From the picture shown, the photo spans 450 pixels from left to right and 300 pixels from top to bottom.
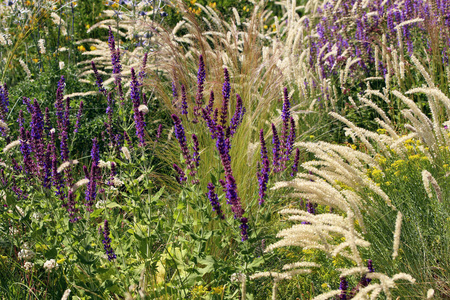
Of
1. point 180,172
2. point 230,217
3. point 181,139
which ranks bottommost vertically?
point 230,217

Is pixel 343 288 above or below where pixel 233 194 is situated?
below

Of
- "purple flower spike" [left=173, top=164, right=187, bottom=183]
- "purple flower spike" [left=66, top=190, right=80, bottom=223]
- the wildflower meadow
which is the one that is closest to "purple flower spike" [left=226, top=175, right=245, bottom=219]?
the wildflower meadow

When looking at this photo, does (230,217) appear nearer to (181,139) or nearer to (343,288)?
(181,139)

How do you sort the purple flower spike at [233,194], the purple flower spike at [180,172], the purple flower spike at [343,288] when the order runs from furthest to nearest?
the purple flower spike at [180,172] → the purple flower spike at [233,194] → the purple flower spike at [343,288]

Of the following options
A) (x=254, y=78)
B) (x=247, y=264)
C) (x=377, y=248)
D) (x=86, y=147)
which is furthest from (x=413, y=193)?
(x=86, y=147)

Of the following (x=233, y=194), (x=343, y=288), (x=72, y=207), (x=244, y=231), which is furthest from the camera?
(x=72, y=207)

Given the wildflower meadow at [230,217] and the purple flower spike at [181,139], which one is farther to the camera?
the purple flower spike at [181,139]

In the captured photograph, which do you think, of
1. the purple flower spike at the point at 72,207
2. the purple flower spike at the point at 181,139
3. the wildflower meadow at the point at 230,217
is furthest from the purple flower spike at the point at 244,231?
the purple flower spike at the point at 72,207

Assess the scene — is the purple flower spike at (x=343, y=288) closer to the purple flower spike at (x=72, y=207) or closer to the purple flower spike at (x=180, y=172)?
the purple flower spike at (x=180, y=172)

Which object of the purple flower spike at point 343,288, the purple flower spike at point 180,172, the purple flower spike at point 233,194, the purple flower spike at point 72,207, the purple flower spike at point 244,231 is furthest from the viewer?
the purple flower spike at point 180,172

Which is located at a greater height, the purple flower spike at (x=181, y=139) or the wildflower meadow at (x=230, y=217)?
the purple flower spike at (x=181, y=139)

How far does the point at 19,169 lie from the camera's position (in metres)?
3.66

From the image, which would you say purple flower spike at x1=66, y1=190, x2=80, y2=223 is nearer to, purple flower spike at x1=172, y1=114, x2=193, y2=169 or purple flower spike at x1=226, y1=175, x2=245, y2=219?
purple flower spike at x1=172, y1=114, x2=193, y2=169

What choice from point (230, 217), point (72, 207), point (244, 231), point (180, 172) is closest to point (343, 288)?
point (244, 231)
